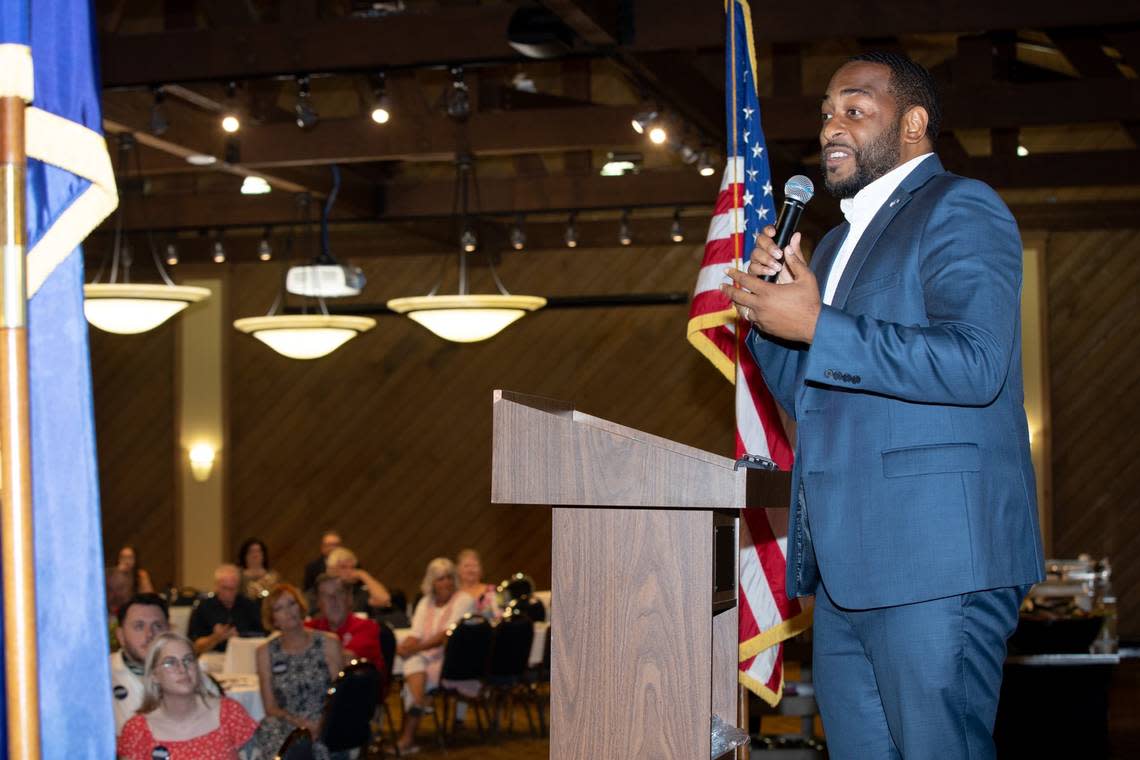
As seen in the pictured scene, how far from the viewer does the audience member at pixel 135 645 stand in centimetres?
611

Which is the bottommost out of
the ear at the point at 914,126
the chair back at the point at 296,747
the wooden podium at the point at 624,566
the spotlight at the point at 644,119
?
the chair back at the point at 296,747

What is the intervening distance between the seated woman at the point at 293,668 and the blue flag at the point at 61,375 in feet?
18.1

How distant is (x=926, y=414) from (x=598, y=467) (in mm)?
564

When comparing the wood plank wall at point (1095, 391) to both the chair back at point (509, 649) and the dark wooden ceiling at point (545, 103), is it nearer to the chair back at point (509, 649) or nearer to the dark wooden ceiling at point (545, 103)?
the dark wooden ceiling at point (545, 103)

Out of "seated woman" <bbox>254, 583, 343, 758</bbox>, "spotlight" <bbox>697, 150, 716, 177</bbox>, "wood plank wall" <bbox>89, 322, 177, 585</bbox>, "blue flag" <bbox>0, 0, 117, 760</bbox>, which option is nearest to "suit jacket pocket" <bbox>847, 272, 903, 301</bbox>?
"blue flag" <bbox>0, 0, 117, 760</bbox>

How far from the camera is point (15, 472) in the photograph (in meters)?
1.44

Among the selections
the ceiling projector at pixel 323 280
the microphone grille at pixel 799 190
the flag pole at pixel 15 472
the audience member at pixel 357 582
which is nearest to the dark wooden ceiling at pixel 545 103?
the ceiling projector at pixel 323 280

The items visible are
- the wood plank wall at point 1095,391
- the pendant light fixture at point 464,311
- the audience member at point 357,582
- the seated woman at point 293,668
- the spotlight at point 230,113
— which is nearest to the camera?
the seated woman at point 293,668

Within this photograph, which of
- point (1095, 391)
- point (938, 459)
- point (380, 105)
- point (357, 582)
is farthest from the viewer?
point (1095, 391)

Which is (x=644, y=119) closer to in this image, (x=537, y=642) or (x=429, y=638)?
(x=429, y=638)

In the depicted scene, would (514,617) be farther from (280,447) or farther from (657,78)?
(280,447)

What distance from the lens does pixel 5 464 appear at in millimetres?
1446

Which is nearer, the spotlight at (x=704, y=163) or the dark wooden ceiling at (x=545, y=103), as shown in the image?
the dark wooden ceiling at (x=545, y=103)

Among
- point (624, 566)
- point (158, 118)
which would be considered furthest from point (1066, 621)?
point (624, 566)
